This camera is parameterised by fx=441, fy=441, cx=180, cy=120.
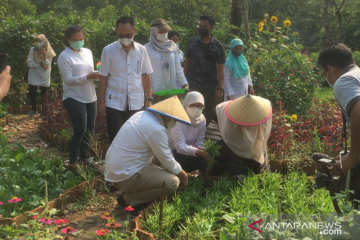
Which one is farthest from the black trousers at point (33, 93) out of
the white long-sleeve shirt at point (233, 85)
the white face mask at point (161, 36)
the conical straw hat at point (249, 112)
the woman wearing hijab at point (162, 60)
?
the conical straw hat at point (249, 112)

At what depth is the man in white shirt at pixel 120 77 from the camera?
4852 millimetres

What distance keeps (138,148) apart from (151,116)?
0.31 m

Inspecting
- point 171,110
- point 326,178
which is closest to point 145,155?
point 171,110

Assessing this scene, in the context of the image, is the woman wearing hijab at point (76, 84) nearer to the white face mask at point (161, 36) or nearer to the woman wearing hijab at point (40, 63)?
the white face mask at point (161, 36)

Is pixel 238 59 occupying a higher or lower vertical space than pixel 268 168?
higher

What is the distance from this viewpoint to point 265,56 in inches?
331

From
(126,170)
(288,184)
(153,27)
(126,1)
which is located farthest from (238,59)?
(126,1)

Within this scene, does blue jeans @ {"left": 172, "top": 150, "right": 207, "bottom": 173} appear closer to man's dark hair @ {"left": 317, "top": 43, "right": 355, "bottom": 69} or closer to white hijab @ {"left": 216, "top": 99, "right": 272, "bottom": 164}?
white hijab @ {"left": 216, "top": 99, "right": 272, "bottom": 164}

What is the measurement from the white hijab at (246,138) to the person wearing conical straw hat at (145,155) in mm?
762

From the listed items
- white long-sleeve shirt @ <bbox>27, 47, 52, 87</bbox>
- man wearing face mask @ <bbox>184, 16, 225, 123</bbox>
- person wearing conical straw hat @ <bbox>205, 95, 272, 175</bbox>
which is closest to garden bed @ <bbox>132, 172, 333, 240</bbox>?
person wearing conical straw hat @ <bbox>205, 95, 272, 175</bbox>

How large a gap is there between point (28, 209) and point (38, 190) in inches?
17.7

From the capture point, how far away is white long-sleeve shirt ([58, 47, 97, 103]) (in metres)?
4.95

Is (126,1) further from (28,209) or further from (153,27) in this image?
(28,209)

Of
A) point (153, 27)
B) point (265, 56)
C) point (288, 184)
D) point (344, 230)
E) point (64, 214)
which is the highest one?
point (153, 27)
